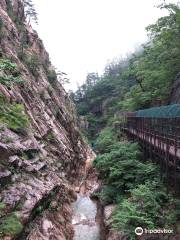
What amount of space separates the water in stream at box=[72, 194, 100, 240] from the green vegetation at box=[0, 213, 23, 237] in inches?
260

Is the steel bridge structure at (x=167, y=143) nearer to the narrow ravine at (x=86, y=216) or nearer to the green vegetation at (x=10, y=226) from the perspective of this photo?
the narrow ravine at (x=86, y=216)

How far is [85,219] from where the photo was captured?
72.2ft

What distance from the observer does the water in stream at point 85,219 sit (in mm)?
19000

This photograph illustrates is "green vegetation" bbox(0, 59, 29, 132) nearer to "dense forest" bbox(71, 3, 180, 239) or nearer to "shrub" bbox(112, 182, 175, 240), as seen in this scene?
"dense forest" bbox(71, 3, 180, 239)

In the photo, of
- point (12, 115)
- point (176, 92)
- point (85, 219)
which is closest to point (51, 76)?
point (176, 92)

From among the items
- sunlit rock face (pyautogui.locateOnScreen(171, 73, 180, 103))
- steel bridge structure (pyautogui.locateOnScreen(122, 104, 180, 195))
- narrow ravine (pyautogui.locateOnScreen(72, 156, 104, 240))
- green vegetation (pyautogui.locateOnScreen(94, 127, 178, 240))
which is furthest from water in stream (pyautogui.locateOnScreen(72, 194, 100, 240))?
sunlit rock face (pyautogui.locateOnScreen(171, 73, 180, 103))

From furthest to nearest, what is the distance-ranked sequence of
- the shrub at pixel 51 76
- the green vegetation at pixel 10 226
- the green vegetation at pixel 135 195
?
the shrub at pixel 51 76
the green vegetation at pixel 135 195
the green vegetation at pixel 10 226

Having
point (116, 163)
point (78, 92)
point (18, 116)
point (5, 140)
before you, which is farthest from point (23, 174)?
point (78, 92)

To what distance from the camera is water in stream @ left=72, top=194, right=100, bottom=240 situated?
1900 centimetres

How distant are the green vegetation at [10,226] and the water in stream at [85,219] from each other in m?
6.60

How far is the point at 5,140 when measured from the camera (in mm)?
16922

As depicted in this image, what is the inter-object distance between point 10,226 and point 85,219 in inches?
410

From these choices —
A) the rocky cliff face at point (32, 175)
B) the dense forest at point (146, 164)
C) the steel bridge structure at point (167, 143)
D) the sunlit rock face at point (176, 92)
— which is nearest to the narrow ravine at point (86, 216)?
the rocky cliff face at point (32, 175)

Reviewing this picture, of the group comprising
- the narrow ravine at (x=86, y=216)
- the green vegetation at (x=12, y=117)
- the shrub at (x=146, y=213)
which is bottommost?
the narrow ravine at (x=86, y=216)
